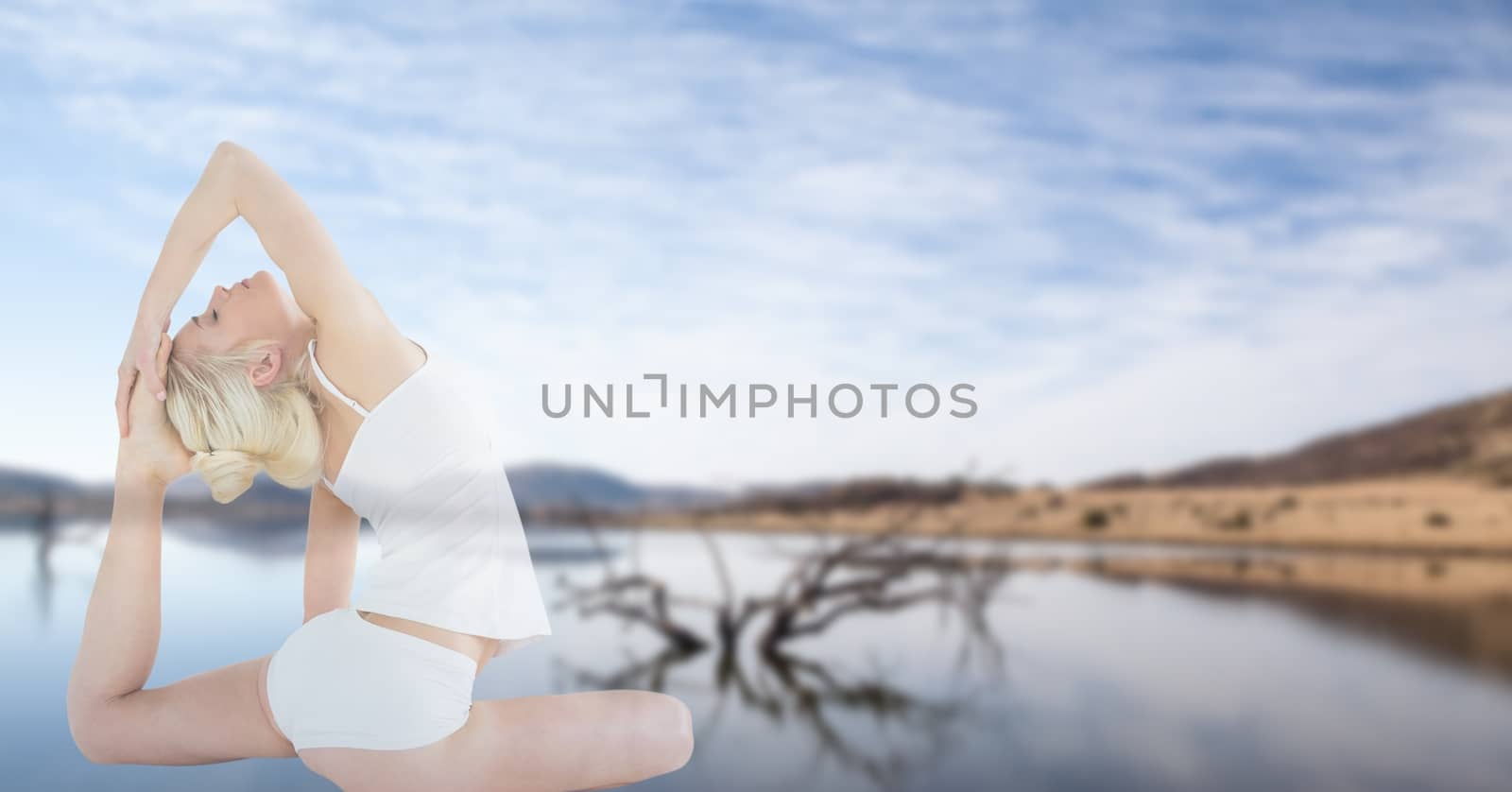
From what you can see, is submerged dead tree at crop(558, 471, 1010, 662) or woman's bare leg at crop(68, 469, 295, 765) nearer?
woman's bare leg at crop(68, 469, 295, 765)

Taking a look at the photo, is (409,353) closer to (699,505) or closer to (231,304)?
(231,304)

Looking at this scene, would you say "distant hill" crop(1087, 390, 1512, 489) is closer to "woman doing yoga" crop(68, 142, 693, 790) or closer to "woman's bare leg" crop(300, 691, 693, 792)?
"woman's bare leg" crop(300, 691, 693, 792)

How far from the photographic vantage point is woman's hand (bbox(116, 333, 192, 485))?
148 centimetres

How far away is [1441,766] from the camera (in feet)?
6.80

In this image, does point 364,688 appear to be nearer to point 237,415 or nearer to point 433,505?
point 433,505

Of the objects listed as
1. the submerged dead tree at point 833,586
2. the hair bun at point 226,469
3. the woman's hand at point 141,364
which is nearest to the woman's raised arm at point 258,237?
the woman's hand at point 141,364

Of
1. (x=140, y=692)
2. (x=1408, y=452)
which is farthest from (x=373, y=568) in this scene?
(x=1408, y=452)

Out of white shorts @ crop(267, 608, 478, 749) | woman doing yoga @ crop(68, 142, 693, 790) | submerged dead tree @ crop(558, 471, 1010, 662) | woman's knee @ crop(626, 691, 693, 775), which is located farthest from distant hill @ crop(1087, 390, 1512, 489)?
white shorts @ crop(267, 608, 478, 749)

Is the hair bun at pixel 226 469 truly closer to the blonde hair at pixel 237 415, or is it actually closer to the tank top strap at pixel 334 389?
the blonde hair at pixel 237 415

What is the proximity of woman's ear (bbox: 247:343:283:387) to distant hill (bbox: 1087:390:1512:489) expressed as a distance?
1.70m

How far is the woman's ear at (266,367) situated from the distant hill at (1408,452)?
5.58ft

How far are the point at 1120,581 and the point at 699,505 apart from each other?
948 millimetres

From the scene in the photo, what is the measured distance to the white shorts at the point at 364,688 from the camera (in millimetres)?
1316

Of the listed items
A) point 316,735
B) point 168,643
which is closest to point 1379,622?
point 316,735
